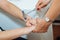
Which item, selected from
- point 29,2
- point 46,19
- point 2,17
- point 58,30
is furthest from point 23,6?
point 58,30

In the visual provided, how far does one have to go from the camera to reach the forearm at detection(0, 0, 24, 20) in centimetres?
102

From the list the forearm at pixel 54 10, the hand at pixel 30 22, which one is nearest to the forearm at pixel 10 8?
the hand at pixel 30 22

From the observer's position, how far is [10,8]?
40.6 inches

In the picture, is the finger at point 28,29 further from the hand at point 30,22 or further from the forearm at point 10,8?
the forearm at point 10,8

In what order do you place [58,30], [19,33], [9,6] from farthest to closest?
[58,30] → [9,6] → [19,33]

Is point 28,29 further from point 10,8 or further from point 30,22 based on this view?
Answer: point 10,8

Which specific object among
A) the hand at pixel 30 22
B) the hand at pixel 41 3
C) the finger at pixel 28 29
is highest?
the hand at pixel 41 3

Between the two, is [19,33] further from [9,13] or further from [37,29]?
[9,13]

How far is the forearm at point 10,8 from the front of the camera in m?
1.02

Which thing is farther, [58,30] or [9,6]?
[58,30]

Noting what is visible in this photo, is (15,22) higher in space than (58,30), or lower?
lower

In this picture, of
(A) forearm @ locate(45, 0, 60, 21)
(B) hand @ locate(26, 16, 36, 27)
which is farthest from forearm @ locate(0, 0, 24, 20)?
(A) forearm @ locate(45, 0, 60, 21)

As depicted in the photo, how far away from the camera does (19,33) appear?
0.82 meters

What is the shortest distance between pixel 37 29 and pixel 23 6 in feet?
1.01
